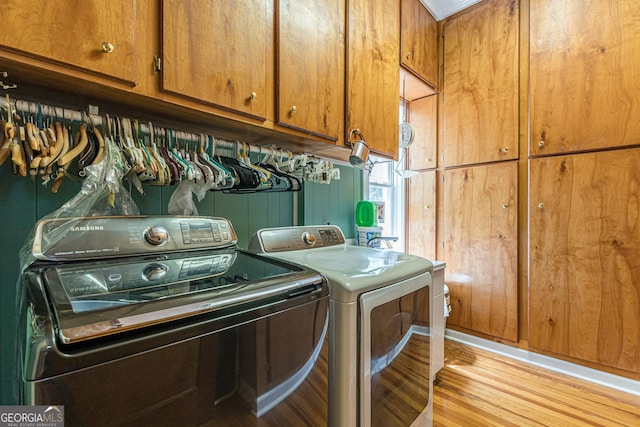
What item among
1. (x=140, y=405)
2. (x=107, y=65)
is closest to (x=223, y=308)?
(x=140, y=405)

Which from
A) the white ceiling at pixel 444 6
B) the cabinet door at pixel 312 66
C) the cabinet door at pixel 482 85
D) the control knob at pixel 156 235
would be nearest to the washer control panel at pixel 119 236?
the control knob at pixel 156 235

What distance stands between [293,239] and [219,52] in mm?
826

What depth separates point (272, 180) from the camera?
1334 millimetres

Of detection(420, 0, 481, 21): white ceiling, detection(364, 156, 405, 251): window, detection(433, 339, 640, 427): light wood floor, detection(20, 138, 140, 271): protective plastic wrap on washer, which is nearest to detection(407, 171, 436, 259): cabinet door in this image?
detection(364, 156, 405, 251): window

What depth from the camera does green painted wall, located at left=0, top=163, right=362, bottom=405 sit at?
95cm

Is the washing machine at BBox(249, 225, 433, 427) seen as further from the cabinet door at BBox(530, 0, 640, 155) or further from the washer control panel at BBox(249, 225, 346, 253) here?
the cabinet door at BBox(530, 0, 640, 155)

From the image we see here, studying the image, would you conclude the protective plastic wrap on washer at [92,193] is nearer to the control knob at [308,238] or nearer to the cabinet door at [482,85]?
the control knob at [308,238]

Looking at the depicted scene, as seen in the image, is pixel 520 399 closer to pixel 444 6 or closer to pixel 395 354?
pixel 395 354

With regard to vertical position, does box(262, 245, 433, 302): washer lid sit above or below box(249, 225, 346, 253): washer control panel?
below

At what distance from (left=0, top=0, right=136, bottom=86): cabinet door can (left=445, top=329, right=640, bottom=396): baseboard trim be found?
9.57ft

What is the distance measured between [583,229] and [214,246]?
240 cm

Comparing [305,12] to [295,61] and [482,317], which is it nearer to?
[295,61]

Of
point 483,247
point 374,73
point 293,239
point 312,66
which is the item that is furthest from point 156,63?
point 483,247

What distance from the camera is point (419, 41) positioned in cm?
245
